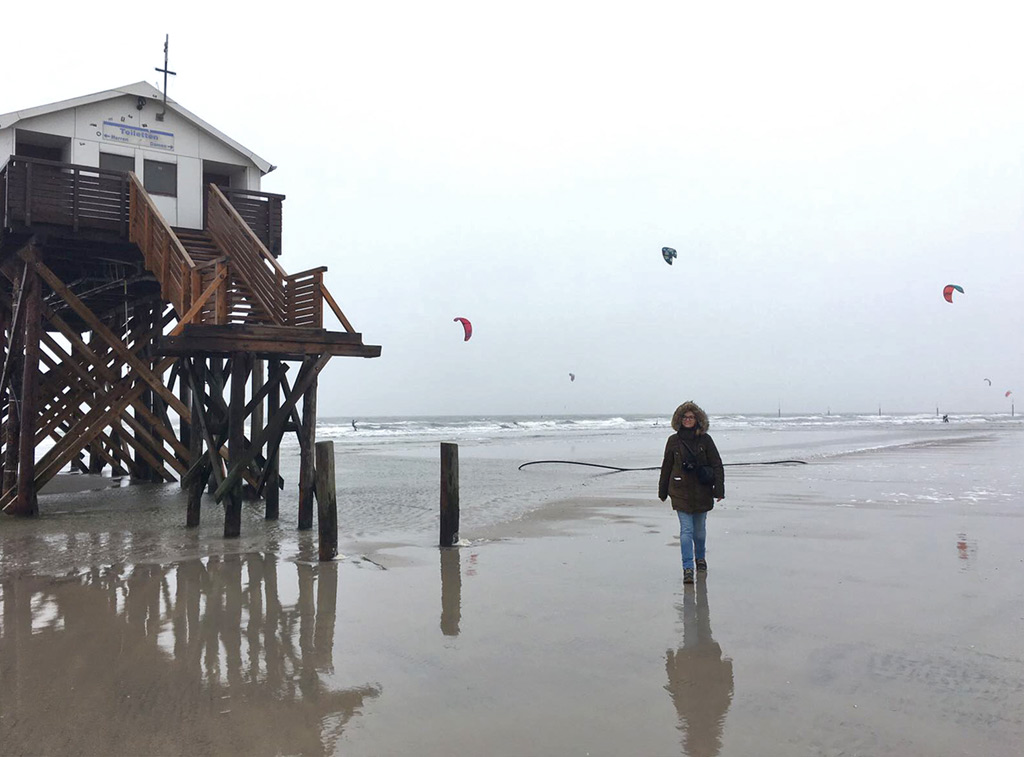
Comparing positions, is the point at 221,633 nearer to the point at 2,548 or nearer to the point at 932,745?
the point at 932,745

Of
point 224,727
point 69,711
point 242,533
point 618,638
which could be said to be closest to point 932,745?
point 618,638

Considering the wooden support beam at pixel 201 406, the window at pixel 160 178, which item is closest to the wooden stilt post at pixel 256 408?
the wooden support beam at pixel 201 406

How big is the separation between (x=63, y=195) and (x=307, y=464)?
589 centimetres

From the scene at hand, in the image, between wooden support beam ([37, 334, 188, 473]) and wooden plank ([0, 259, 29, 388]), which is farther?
wooden support beam ([37, 334, 188, 473])

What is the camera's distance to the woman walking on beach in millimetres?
7395

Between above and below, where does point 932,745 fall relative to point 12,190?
below

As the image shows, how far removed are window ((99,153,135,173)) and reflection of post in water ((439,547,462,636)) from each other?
9165 mm

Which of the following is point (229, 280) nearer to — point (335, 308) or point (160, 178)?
point (335, 308)

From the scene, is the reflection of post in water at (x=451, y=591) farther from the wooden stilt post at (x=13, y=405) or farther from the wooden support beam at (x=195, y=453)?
the wooden stilt post at (x=13, y=405)

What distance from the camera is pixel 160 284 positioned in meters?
12.9

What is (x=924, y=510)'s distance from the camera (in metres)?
12.3

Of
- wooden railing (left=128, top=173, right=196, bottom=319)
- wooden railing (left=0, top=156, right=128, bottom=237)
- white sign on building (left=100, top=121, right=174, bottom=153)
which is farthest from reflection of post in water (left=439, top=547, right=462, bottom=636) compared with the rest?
white sign on building (left=100, top=121, right=174, bottom=153)

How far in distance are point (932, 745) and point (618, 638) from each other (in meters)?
2.26

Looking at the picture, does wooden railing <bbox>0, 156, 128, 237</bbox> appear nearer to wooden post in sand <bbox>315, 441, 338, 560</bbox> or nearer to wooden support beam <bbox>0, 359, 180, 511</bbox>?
wooden support beam <bbox>0, 359, 180, 511</bbox>
